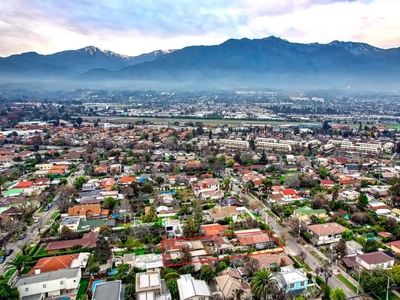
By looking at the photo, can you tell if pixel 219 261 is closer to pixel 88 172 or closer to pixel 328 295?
pixel 328 295

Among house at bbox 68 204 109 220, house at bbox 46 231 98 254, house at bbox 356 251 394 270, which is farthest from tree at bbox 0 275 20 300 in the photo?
house at bbox 356 251 394 270

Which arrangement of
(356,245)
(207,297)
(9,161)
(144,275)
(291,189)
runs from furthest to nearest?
1. (9,161)
2. (291,189)
3. (356,245)
4. (144,275)
5. (207,297)

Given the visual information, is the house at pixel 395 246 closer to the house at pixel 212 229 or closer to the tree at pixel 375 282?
the tree at pixel 375 282

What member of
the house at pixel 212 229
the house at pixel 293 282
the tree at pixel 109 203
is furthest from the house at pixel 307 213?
the tree at pixel 109 203

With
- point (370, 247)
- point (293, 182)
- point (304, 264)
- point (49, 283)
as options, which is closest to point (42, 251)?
point (49, 283)

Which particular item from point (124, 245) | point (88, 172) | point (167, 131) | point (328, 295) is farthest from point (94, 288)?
point (167, 131)

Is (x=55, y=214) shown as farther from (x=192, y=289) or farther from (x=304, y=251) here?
(x=304, y=251)
